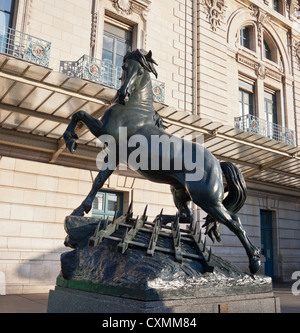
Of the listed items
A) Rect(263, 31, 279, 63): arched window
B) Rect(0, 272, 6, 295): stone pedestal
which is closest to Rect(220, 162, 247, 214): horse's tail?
Rect(0, 272, 6, 295): stone pedestal

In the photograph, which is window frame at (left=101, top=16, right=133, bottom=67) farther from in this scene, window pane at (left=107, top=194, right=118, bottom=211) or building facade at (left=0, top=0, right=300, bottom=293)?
window pane at (left=107, top=194, right=118, bottom=211)

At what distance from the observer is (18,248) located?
10.2 m

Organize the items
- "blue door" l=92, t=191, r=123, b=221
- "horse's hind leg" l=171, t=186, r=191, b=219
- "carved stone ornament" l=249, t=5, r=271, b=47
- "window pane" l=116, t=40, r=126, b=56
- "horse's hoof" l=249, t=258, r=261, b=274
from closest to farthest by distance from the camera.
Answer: "horse's hoof" l=249, t=258, r=261, b=274, "horse's hind leg" l=171, t=186, r=191, b=219, "blue door" l=92, t=191, r=123, b=221, "window pane" l=116, t=40, r=126, b=56, "carved stone ornament" l=249, t=5, r=271, b=47

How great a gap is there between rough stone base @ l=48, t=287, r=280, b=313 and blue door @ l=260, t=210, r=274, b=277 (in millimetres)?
15079

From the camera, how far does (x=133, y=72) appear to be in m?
3.29

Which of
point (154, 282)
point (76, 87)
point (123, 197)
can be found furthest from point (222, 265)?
point (123, 197)

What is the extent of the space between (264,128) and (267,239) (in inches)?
217

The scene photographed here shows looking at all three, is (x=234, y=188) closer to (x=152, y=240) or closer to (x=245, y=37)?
(x=152, y=240)

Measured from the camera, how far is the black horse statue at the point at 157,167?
3.11 metres

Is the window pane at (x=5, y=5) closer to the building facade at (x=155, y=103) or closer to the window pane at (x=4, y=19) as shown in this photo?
the window pane at (x=4, y=19)

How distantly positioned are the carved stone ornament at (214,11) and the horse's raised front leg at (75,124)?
14.4 metres

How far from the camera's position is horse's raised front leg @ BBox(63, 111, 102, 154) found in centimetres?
330

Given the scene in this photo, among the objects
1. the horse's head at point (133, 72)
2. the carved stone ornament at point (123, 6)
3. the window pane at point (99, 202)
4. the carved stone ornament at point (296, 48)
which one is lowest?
the horse's head at point (133, 72)

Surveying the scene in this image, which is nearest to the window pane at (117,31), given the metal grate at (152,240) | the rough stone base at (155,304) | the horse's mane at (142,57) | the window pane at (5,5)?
the window pane at (5,5)
